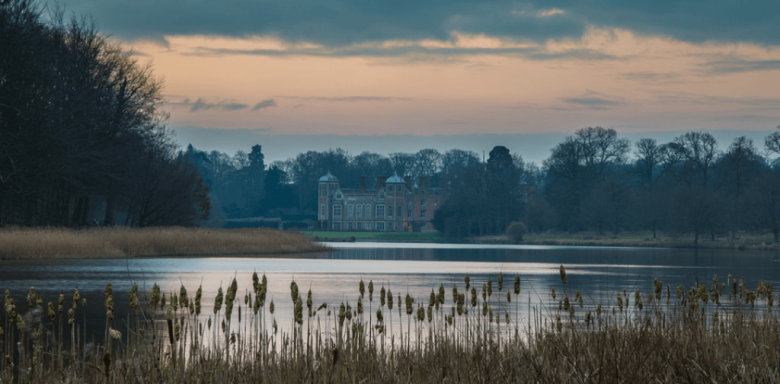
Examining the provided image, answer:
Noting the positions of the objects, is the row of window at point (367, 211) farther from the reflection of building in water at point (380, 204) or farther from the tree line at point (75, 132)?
the tree line at point (75, 132)

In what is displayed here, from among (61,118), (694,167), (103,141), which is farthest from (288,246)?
(694,167)

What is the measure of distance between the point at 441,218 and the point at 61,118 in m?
76.4

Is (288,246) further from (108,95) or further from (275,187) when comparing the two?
(275,187)

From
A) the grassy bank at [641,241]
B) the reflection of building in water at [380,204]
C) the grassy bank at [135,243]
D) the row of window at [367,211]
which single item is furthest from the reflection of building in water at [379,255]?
the row of window at [367,211]

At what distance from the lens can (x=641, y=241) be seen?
3150 inches

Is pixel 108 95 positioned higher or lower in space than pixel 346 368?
higher

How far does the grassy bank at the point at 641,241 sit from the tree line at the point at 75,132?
4392 cm

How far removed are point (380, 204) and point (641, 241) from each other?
7281 cm

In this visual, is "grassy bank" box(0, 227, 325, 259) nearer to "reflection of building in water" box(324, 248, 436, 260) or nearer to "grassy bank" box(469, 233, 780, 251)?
"reflection of building in water" box(324, 248, 436, 260)

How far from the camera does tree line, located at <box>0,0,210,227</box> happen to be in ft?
108

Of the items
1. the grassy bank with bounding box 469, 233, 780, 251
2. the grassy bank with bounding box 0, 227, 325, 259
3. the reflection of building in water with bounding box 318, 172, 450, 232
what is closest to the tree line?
the grassy bank with bounding box 0, 227, 325, 259

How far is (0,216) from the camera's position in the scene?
3772 centimetres

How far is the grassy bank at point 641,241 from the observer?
6794cm

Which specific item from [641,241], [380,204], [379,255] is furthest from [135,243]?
[380,204]
